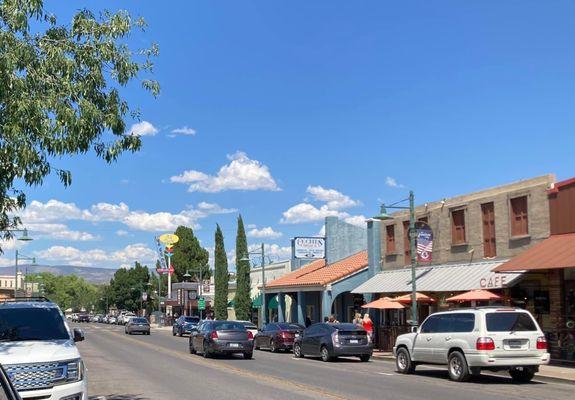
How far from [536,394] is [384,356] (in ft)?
43.4

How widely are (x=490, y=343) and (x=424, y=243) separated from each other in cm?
1230

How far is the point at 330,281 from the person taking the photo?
38969mm

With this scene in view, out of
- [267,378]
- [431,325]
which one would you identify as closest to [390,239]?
[431,325]

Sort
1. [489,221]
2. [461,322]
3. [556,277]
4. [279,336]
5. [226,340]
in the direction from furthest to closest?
[279,336], [489,221], [226,340], [556,277], [461,322]

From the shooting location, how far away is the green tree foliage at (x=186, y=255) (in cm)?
9756

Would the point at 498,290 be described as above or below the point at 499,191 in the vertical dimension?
below

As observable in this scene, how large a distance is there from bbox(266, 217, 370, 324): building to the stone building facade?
662 cm

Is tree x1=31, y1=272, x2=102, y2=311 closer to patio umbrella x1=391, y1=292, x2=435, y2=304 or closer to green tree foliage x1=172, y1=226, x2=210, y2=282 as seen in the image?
green tree foliage x1=172, y1=226, x2=210, y2=282

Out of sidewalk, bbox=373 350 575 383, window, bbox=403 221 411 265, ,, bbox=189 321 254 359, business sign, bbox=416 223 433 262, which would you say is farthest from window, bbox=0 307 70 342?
window, bbox=403 221 411 265

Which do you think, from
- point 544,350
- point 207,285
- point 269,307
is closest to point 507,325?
point 544,350

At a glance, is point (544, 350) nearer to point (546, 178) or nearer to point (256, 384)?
point (256, 384)

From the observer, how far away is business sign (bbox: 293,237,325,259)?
170 ft

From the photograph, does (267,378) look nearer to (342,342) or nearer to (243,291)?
(342,342)

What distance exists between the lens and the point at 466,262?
28.5 m
